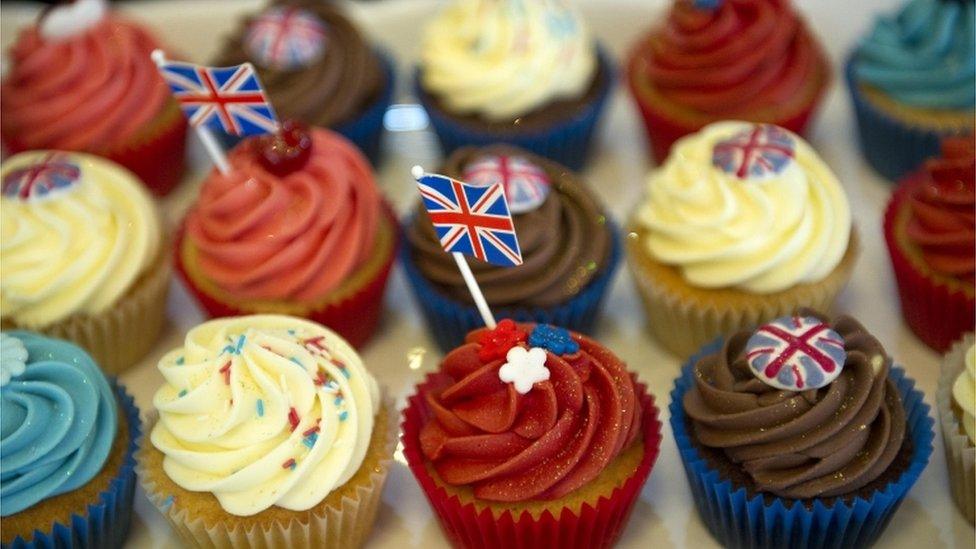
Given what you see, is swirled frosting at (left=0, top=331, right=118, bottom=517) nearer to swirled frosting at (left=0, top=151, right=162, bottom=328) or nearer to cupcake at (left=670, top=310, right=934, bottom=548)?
swirled frosting at (left=0, top=151, right=162, bottom=328)

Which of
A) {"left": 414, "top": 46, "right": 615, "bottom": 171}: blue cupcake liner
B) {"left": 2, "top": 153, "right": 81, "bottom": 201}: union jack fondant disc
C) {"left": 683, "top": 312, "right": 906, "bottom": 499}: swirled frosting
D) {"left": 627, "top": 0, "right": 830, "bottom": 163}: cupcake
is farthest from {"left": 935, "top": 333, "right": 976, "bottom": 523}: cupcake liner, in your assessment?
{"left": 2, "top": 153, "right": 81, "bottom": 201}: union jack fondant disc

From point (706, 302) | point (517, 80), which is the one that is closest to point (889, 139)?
point (706, 302)

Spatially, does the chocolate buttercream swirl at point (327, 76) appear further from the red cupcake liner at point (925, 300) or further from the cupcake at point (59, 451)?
the red cupcake liner at point (925, 300)

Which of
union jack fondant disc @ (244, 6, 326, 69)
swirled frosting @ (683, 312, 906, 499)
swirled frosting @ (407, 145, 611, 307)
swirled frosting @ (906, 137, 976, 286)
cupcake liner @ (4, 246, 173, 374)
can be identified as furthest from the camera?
union jack fondant disc @ (244, 6, 326, 69)

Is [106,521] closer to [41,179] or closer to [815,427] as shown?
[41,179]

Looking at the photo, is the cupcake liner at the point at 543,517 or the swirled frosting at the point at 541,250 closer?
the cupcake liner at the point at 543,517

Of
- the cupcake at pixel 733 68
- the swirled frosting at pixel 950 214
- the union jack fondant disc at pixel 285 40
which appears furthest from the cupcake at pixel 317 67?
the swirled frosting at pixel 950 214
